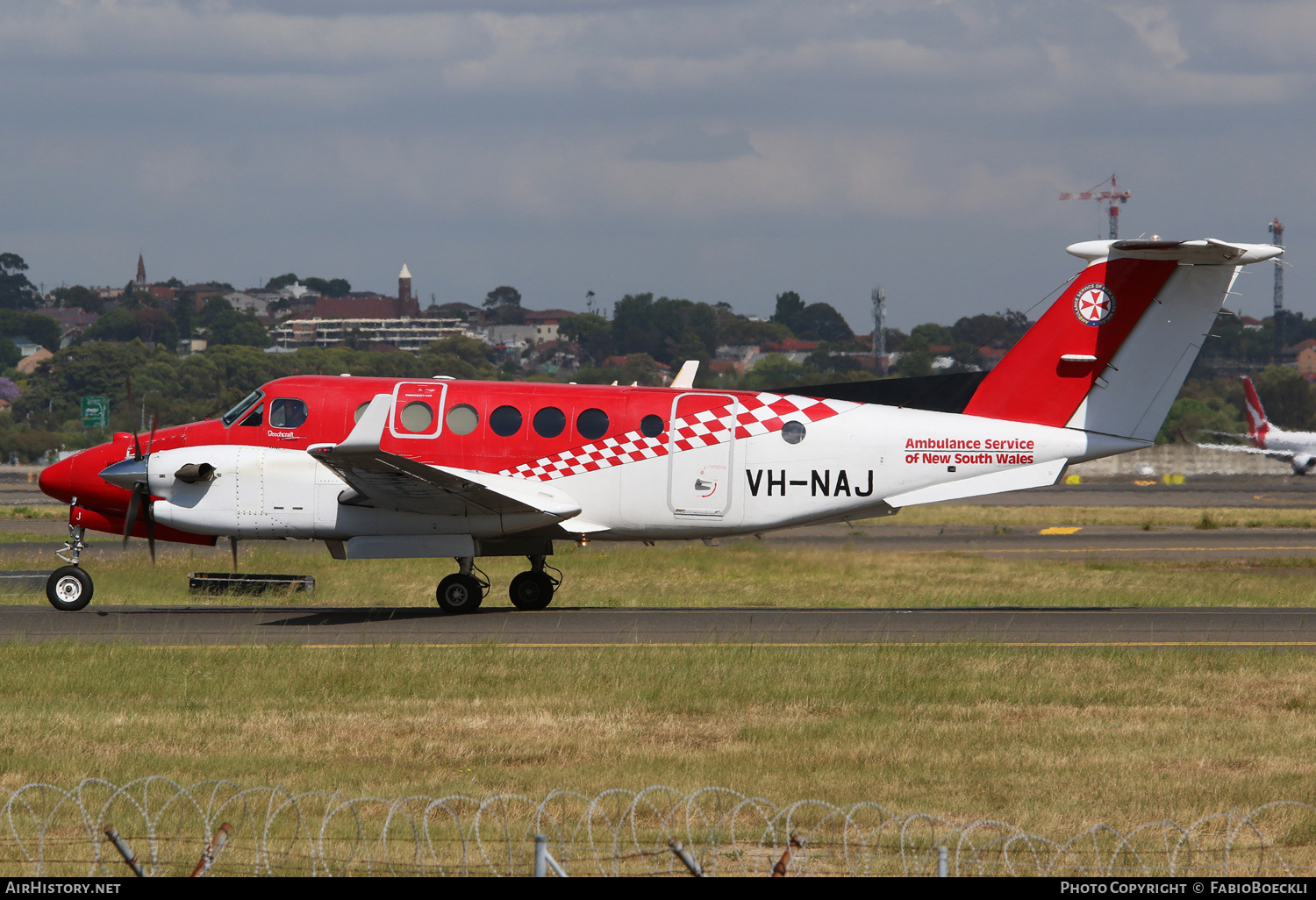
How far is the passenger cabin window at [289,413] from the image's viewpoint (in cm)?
2245

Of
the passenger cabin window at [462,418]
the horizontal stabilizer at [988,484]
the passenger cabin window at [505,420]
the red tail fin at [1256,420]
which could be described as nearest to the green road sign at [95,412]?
the passenger cabin window at [462,418]

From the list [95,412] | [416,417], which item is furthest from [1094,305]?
[95,412]

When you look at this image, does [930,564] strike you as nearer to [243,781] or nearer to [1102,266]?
[1102,266]

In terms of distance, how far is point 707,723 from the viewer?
14.2 metres

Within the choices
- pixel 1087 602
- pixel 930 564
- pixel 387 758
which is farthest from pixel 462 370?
pixel 387 758

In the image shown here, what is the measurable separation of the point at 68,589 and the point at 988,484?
15.3 meters

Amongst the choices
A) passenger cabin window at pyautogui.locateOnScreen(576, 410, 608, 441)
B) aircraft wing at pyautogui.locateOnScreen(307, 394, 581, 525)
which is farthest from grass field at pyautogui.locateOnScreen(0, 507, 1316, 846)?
passenger cabin window at pyautogui.locateOnScreen(576, 410, 608, 441)

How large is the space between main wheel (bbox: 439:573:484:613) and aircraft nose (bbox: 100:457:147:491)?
5.29 m

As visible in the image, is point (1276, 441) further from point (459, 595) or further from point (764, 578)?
point (459, 595)

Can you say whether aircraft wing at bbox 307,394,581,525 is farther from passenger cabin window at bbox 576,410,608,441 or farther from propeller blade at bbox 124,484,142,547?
propeller blade at bbox 124,484,142,547

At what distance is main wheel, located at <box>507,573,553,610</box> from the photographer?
23.3m

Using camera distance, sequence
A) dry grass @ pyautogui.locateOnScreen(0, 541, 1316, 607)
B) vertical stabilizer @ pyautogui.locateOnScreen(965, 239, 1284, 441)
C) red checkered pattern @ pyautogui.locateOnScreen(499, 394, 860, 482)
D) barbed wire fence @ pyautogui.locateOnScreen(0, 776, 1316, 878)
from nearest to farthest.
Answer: barbed wire fence @ pyautogui.locateOnScreen(0, 776, 1316, 878) < vertical stabilizer @ pyautogui.locateOnScreen(965, 239, 1284, 441) < red checkered pattern @ pyautogui.locateOnScreen(499, 394, 860, 482) < dry grass @ pyautogui.locateOnScreen(0, 541, 1316, 607)

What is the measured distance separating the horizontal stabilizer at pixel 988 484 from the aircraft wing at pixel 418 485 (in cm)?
567

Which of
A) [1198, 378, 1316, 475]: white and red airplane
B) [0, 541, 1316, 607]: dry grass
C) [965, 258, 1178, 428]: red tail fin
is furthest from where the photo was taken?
[1198, 378, 1316, 475]: white and red airplane
